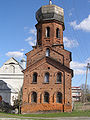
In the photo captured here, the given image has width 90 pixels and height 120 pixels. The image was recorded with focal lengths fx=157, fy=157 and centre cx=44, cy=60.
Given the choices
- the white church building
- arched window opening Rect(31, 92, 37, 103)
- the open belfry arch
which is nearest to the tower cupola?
the open belfry arch

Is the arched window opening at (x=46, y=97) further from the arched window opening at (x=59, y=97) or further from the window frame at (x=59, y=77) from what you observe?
the window frame at (x=59, y=77)

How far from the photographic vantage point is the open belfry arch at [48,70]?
21.8m

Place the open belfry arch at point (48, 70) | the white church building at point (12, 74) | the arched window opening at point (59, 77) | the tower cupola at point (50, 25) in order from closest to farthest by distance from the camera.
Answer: the open belfry arch at point (48, 70)
the arched window opening at point (59, 77)
the tower cupola at point (50, 25)
the white church building at point (12, 74)

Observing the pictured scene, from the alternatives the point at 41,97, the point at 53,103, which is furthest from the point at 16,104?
the point at 53,103

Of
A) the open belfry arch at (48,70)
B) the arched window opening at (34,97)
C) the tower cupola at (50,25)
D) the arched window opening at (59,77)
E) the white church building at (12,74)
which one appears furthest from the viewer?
the white church building at (12,74)

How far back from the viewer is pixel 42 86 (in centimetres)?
2248

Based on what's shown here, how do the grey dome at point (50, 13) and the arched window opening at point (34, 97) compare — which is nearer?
the arched window opening at point (34, 97)

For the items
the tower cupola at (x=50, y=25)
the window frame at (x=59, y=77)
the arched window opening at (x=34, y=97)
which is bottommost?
the arched window opening at (x=34, y=97)

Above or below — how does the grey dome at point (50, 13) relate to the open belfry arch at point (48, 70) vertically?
above

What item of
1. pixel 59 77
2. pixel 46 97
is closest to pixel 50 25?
pixel 59 77

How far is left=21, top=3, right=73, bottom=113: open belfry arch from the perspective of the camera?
21781 millimetres

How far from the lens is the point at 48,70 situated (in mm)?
22938

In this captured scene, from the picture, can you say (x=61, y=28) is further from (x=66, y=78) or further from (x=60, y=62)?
(x=66, y=78)

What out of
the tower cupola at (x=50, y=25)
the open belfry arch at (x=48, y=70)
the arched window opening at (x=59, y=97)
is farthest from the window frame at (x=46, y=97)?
the tower cupola at (x=50, y=25)
